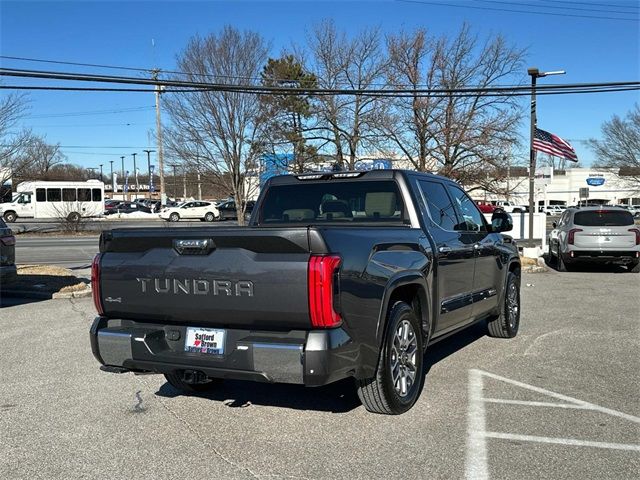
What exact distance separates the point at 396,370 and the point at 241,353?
135 centimetres

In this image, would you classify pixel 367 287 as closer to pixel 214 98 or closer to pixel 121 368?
pixel 121 368

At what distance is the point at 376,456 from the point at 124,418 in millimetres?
2051

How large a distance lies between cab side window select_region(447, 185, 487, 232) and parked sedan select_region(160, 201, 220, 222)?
39253 millimetres

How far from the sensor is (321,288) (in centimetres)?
362

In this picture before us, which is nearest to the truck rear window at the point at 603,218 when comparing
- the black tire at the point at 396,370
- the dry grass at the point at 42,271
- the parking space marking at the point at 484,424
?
the parking space marking at the point at 484,424

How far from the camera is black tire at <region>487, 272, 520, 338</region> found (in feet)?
23.8

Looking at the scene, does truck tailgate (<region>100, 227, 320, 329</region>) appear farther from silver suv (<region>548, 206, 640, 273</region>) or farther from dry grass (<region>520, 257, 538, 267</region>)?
dry grass (<region>520, 257, 538, 267</region>)

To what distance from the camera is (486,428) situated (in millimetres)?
4379

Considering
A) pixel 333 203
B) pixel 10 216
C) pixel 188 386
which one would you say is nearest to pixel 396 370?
pixel 333 203

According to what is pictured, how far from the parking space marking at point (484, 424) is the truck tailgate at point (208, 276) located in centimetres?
142

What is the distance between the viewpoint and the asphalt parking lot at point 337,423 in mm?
3752

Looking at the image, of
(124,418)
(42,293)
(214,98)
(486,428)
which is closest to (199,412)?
(124,418)

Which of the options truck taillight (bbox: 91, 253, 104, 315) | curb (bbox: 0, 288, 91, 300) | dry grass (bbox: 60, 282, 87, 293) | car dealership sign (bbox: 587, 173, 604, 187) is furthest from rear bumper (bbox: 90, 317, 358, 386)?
car dealership sign (bbox: 587, 173, 604, 187)

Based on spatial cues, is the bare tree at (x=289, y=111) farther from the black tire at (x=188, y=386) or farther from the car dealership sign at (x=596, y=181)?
the car dealership sign at (x=596, y=181)
